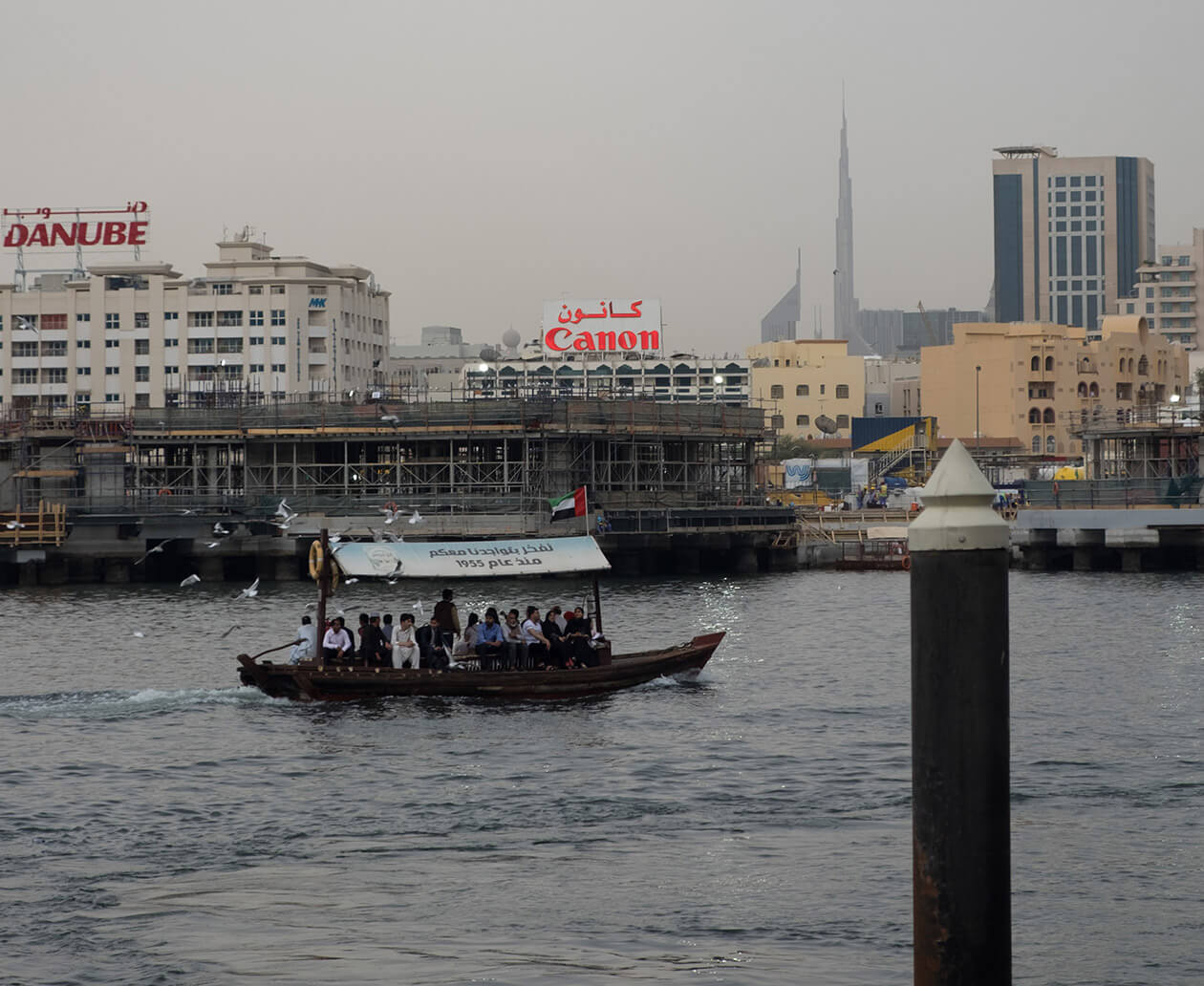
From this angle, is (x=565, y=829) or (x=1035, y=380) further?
(x=1035, y=380)

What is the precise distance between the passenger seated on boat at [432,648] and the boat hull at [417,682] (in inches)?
Answer: 19.7

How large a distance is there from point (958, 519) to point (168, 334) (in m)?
165

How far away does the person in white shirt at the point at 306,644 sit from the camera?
41281 mm

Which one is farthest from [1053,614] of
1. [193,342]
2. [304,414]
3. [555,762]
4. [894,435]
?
[193,342]

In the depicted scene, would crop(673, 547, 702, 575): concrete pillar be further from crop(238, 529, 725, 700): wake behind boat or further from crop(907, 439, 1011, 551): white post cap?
crop(907, 439, 1011, 551): white post cap

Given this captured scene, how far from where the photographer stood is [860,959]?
20.5 metres

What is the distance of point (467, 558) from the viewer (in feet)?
153

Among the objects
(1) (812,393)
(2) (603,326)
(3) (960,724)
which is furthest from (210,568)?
(1) (812,393)

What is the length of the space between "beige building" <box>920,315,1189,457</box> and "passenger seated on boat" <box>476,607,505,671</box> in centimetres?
13780

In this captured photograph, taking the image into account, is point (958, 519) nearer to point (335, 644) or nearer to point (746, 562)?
point (335, 644)

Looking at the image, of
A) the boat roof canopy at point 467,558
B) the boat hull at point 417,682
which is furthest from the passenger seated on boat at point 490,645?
the boat roof canopy at point 467,558

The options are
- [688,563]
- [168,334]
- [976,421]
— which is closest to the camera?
[688,563]

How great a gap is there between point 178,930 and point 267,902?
1.52 metres

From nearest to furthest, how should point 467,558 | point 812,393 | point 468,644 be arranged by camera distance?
point 468,644 < point 467,558 < point 812,393
